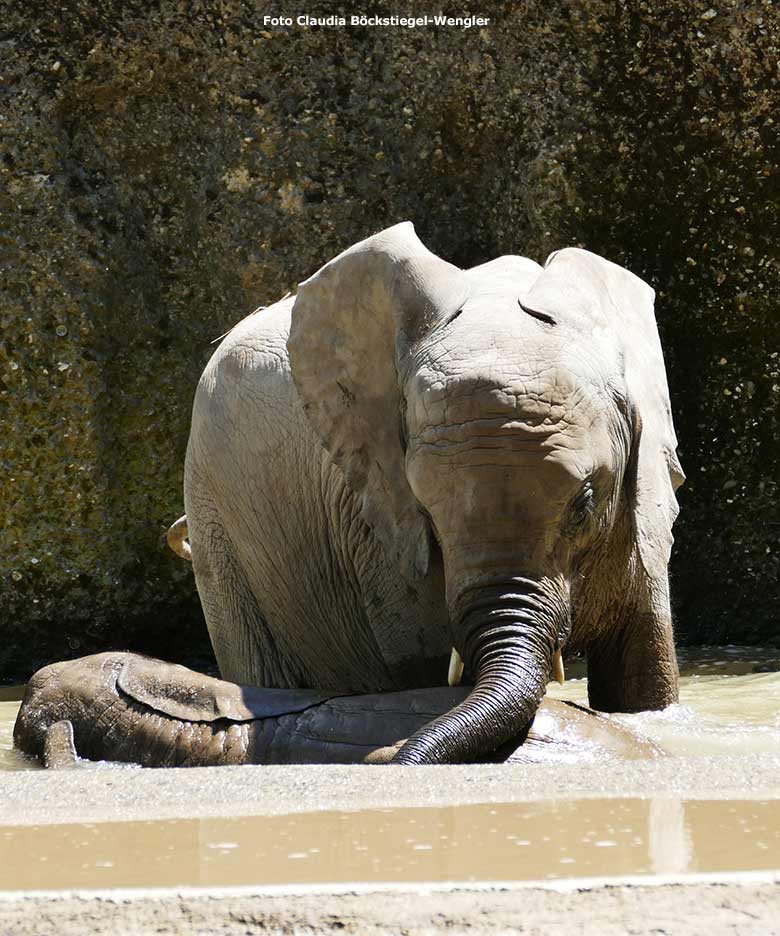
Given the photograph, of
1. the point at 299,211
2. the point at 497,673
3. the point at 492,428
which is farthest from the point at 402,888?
the point at 299,211

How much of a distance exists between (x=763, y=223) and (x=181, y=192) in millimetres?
3277

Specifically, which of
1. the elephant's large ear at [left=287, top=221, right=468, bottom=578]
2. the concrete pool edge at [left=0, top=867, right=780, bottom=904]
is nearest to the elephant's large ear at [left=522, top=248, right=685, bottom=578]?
the elephant's large ear at [left=287, top=221, right=468, bottom=578]

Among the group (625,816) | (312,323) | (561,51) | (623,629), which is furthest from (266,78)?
(625,816)

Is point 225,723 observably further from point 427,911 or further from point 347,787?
point 427,911

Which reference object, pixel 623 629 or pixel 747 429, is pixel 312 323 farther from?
pixel 747 429

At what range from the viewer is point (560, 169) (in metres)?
9.20

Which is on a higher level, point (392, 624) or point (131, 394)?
point (131, 394)

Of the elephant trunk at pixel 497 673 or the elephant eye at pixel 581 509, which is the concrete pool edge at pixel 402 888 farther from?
the elephant eye at pixel 581 509

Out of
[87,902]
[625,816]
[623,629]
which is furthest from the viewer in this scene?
[623,629]

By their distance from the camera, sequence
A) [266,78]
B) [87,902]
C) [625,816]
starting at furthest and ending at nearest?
1. [266,78]
2. [625,816]
3. [87,902]

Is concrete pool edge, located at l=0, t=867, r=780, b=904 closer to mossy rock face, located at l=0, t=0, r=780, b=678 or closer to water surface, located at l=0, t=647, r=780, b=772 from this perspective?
water surface, located at l=0, t=647, r=780, b=772

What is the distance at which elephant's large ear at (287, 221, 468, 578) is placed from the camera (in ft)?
17.4

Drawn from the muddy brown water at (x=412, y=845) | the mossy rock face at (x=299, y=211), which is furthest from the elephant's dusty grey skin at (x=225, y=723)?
the mossy rock face at (x=299, y=211)

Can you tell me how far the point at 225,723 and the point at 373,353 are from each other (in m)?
1.36
